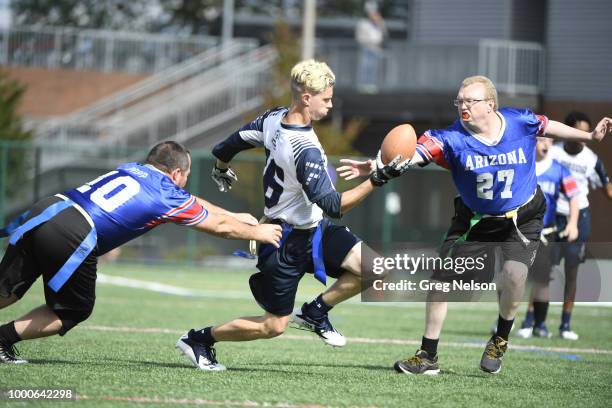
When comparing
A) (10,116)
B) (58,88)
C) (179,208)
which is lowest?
(58,88)

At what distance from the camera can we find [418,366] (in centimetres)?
691

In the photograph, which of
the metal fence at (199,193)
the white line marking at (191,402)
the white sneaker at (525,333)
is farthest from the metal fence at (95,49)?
the white line marking at (191,402)

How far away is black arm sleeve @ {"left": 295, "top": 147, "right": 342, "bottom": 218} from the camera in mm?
6168

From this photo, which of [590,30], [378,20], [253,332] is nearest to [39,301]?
[253,332]

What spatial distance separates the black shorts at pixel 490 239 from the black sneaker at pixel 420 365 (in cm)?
55

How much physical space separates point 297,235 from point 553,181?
4.36m

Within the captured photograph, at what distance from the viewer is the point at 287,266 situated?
657 centimetres

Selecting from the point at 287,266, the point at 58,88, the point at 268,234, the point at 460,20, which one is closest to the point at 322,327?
the point at 287,266

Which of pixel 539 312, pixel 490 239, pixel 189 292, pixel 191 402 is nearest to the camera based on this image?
pixel 191 402

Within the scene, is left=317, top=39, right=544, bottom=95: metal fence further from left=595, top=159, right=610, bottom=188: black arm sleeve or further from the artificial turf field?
left=595, top=159, right=610, bottom=188: black arm sleeve

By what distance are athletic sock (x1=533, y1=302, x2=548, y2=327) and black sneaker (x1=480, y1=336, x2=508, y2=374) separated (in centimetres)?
333

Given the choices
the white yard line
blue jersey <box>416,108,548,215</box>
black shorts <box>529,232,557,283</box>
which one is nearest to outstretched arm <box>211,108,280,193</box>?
blue jersey <box>416,108,548,215</box>

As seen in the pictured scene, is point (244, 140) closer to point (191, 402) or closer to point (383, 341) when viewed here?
point (191, 402)

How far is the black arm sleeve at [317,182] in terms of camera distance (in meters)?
6.17
